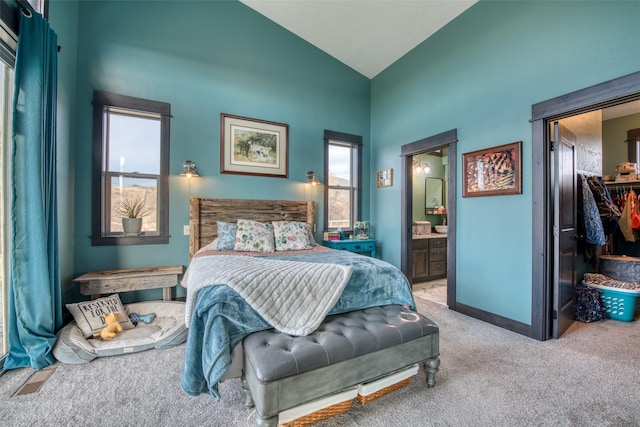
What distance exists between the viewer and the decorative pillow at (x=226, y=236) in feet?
10.1

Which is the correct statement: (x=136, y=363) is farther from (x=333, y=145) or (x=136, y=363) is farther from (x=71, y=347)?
(x=333, y=145)

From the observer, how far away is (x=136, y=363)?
205cm

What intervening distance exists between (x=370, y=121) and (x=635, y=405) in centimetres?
442

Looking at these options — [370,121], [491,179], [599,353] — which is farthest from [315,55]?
[599,353]

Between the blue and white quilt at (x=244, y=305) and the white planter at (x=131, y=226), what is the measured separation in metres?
1.62

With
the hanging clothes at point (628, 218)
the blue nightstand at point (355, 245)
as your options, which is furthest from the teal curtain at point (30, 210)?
the hanging clothes at point (628, 218)

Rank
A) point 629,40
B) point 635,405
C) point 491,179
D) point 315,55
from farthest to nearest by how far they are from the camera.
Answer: point 315,55, point 491,179, point 629,40, point 635,405

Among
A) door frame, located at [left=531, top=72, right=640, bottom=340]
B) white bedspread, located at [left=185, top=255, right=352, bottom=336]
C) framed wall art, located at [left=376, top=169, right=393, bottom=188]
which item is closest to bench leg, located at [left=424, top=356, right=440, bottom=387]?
white bedspread, located at [left=185, top=255, right=352, bottom=336]

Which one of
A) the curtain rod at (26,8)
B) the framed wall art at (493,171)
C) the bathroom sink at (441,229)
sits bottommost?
the bathroom sink at (441,229)

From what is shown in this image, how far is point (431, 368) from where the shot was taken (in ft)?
5.75

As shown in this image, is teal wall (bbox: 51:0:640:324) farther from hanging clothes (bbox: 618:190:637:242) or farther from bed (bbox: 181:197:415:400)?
hanging clothes (bbox: 618:190:637:242)

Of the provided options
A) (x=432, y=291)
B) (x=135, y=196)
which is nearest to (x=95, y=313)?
(x=135, y=196)

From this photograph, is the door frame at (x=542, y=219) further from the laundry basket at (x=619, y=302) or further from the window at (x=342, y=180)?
the window at (x=342, y=180)

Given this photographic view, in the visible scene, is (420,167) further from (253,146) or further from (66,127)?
(66,127)
